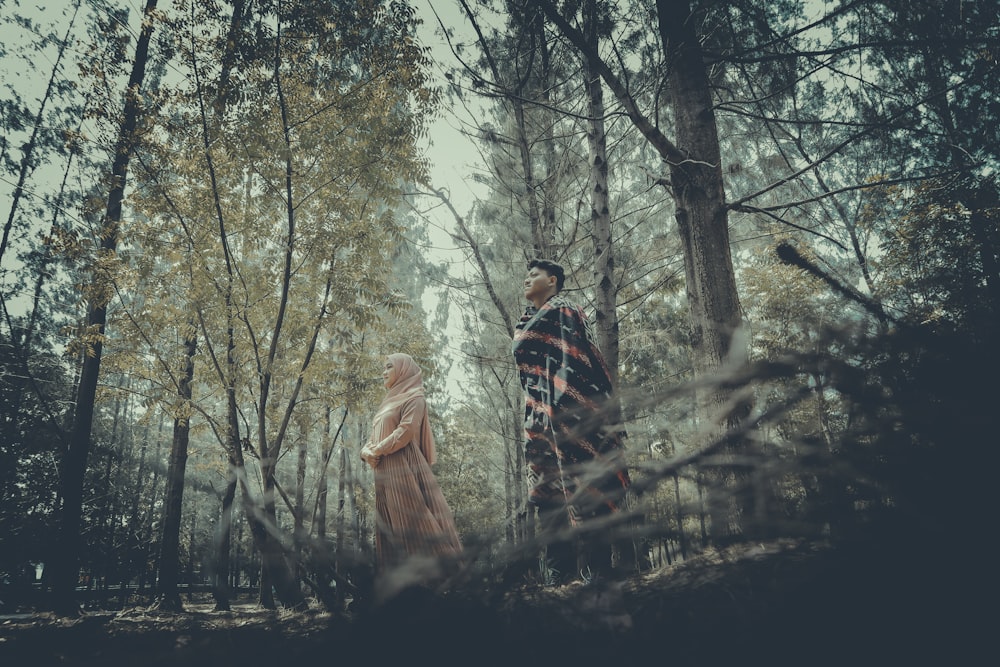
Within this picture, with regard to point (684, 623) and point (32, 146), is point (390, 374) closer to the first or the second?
point (684, 623)

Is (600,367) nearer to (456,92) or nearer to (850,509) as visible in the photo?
(850,509)

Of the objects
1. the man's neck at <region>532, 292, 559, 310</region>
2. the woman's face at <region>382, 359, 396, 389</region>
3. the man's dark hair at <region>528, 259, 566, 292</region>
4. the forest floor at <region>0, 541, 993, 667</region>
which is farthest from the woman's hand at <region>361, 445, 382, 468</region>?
the forest floor at <region>0, 541, 993, 667</region>

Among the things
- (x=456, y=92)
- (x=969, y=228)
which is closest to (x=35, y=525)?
(x=456, y=92)

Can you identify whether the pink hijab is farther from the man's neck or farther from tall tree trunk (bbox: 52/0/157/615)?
tall tree trunk (bbox: 52/0/157/615)

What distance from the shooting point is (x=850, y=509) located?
538 mm

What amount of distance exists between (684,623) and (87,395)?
26.5 feet

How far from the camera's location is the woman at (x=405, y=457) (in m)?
3.56

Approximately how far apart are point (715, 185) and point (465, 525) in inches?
114

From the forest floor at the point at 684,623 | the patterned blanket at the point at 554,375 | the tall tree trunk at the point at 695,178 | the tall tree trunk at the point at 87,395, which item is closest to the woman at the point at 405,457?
the patterned blanket at the point at 554,375

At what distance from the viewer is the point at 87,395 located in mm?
6184

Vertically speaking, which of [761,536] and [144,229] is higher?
[144,229]

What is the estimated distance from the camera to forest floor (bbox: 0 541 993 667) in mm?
441

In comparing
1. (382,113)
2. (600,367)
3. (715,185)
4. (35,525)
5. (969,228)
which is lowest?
(35,525)

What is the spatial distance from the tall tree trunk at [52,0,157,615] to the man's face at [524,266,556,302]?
4.18 metres
